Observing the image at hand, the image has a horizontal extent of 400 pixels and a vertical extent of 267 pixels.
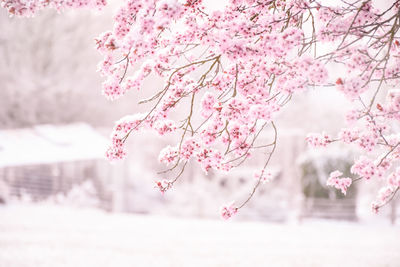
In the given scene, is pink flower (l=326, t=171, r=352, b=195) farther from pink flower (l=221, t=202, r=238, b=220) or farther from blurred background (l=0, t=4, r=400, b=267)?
blurred background (l=0, t=4, r=400, b=267)

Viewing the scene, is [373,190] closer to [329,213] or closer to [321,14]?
[329,213]

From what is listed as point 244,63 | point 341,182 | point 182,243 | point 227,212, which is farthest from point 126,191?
point 244,63

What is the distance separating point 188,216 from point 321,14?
24.7 ft

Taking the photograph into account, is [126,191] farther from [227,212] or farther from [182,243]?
[227,212]

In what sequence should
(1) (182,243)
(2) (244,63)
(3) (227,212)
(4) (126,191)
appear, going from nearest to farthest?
(2) (244,63) → (3) (227,212) → (1) (182,243) → (4) (126,191)

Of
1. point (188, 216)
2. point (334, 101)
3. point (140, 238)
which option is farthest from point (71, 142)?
point (334, 101)

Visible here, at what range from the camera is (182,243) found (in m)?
5.61

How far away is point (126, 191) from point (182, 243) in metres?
4.54

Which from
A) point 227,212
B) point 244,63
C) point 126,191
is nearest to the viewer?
point 244,63

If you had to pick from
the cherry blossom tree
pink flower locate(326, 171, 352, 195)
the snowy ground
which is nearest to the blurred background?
the snowy ground

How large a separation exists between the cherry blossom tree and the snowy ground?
213cm

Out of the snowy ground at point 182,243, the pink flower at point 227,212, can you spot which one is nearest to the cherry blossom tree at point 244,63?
the pink flower at point 227,212

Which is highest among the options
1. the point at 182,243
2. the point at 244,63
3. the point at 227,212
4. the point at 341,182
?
the point at 244,63

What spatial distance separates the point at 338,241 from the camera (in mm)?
6266
